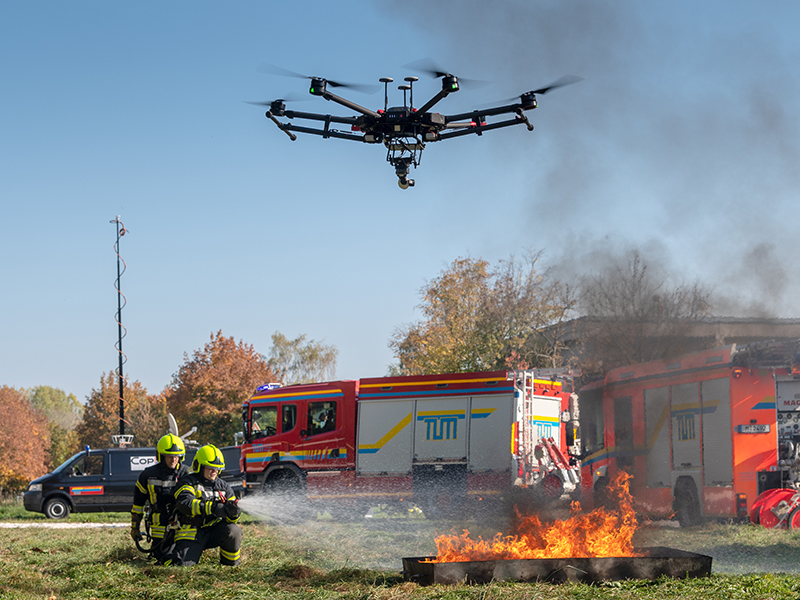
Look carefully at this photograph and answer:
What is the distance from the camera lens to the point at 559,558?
7.42 metres

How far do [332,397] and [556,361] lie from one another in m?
13.2

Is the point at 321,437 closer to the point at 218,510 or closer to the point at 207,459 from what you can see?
the point at 207,459

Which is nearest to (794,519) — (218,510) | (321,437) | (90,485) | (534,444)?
(534,444)

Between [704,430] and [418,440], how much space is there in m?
6.45

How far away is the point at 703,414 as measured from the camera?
→ 46.9 ft

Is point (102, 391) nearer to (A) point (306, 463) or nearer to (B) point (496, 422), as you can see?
(A) point (306, 463)

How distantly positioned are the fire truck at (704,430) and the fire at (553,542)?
583 cm

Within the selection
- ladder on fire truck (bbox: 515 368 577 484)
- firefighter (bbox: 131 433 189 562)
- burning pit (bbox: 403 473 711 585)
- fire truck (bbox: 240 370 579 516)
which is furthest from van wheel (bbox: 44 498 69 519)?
burning pit (bbox: 403 473 711 585)

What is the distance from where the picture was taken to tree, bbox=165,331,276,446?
131 feet

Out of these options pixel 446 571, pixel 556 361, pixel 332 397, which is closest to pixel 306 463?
pixel 332 397

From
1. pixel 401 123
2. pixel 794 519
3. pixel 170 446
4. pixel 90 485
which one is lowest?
pixel 90 485

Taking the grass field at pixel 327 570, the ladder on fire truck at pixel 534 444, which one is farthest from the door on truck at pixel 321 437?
the grass field at pixel 327 570

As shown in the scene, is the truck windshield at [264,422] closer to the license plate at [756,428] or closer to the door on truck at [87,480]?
the door on truck at [87,480]

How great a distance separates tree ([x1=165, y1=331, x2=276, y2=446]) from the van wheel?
18.9 m
